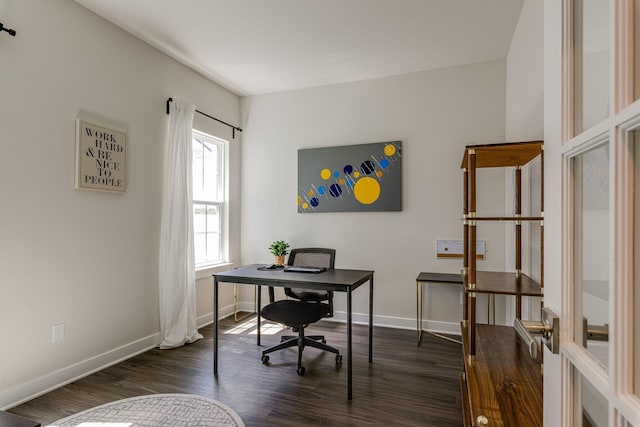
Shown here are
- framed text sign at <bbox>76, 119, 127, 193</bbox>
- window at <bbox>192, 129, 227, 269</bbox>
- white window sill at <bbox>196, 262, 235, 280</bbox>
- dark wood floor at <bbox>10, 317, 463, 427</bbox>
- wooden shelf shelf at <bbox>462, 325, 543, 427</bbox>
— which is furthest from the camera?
window at <bbox>192, 129, 227, 269</bbox>

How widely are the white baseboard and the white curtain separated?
220mm

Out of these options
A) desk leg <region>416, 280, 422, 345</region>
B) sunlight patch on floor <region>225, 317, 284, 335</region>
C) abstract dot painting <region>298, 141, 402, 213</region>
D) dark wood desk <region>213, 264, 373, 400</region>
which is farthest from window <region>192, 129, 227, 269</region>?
desk leg <region>416, 280, 422, 345</region>

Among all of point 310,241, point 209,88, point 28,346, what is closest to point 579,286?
point 28,346

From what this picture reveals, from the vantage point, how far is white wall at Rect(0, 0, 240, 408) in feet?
7.37

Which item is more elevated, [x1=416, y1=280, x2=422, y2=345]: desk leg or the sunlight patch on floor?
[x1=416, y1=280, x2=422, y2=345]: desk leg

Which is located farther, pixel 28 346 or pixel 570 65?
pixel 28 346

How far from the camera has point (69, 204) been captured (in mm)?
2566

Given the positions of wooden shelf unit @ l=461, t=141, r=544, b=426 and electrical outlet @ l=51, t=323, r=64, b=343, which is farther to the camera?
electrical outlet @ l=51, t=323, r=64, b=343

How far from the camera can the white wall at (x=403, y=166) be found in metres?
3.58

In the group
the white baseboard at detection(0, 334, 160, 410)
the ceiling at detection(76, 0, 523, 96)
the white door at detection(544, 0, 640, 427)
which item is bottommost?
the white baseboard at detection(0, 334, 160, 410)

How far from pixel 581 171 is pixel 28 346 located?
310cm

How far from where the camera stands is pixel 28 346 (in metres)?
2.32

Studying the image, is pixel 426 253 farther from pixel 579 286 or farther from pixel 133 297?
pixel 579 286

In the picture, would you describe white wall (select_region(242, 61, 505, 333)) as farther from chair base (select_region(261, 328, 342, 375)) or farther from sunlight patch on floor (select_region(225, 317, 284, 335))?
chair base (select_region(261, 328, 342, 375))
